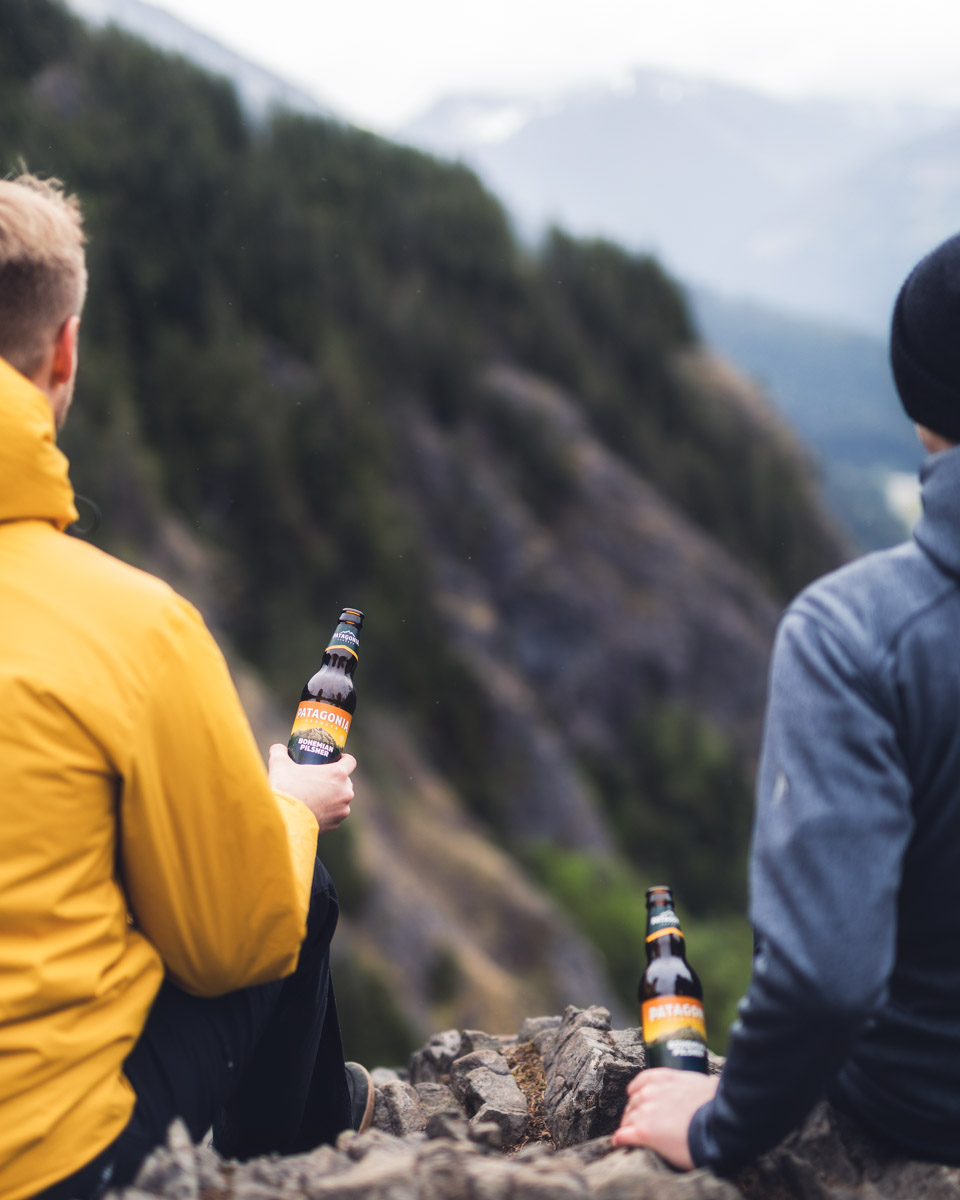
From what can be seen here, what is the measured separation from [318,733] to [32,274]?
141cm

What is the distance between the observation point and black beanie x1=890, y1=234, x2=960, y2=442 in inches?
62.5

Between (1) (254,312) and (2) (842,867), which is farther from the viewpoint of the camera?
(1) (254,312)

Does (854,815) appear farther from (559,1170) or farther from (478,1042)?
(478,1042)

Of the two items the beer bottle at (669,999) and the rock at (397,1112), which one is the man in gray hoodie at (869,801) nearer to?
the beer bottle at (669,999)

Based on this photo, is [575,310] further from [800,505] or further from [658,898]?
[658,898]

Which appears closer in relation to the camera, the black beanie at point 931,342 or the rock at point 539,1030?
the black beanie at point 931,342

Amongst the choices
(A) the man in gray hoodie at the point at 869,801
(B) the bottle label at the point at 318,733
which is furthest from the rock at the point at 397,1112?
(A) the man in gray hoodie at the point at 869,801

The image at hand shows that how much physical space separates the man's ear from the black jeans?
1153 mm

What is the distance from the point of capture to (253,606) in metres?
19.9

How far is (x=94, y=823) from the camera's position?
1642 millimetres

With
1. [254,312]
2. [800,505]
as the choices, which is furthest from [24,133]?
[800,505]

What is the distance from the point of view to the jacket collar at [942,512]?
160 centimetres

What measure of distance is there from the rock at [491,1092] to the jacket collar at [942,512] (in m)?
1.89

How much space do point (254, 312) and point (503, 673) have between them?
36.3ft
